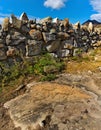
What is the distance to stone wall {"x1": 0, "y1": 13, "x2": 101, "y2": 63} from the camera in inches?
331

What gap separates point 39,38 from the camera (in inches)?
359

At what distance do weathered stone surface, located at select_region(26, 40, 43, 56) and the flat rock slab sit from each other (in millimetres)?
1737

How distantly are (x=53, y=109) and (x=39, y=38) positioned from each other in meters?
3.58

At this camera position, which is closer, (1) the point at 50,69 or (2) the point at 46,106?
(2) the point at 46,106

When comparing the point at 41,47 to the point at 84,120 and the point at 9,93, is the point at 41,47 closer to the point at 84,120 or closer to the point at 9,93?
the point at 9,93

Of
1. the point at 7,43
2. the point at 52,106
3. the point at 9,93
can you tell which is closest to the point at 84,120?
the point at 52,106

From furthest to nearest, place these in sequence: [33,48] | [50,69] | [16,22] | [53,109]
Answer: [33,48] → [16,22] → [50,69] → [53,109]

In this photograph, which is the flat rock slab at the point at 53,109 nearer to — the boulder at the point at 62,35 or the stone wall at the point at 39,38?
the stone wall at the point at 39,38

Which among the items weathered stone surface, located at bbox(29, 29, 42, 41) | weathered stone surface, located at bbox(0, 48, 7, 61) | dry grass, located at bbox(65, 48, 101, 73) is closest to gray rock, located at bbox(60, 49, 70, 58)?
dry grass, located at bbox(65, 48, 101, 73)

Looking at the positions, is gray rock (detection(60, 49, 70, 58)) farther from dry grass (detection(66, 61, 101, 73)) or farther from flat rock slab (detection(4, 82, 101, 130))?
flat rock slab (detection(4, 82, 101, 130))

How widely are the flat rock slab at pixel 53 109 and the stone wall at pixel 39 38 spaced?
1.73m

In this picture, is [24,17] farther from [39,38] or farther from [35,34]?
[39,38]

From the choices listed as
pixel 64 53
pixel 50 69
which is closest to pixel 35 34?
pixel 50 69

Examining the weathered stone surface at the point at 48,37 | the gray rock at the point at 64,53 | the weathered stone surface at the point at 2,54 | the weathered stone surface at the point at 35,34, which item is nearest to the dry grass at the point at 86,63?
the gray rock at the point at 64,53
